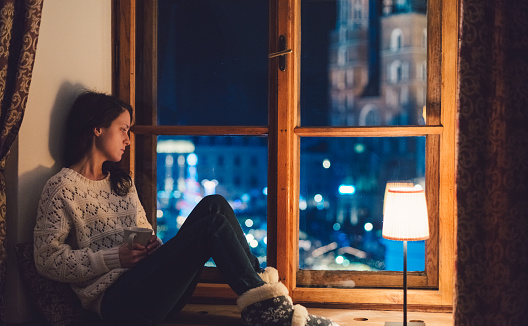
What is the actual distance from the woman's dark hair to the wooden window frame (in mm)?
302

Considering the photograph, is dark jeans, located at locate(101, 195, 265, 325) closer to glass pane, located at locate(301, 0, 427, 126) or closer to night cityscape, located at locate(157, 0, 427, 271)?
night cityscape, located at locate(157, 0, 427, 271)

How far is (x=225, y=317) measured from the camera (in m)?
2.23

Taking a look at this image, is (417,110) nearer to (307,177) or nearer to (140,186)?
(307,177)

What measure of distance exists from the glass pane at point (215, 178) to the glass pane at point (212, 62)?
4.8 inches

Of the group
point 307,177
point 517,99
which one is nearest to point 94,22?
point 307,177

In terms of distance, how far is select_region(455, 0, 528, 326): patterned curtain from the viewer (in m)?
1.51

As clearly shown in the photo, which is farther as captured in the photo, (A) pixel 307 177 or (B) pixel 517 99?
(A) pixel 307 177

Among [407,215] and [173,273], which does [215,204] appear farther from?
[407,215]

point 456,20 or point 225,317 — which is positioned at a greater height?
point 456,20

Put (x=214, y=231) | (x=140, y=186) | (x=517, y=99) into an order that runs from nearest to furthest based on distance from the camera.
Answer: (x=517, y=99), (x=214, y=231), (x=140, y=186)

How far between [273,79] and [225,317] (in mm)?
1156

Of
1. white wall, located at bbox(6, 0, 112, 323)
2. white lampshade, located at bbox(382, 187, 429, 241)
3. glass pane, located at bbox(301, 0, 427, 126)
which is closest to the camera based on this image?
white lampshade, located at bbox(382, 187, 429, 241)

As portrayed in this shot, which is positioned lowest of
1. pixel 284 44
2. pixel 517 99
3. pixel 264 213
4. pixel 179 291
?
pixel 179 291

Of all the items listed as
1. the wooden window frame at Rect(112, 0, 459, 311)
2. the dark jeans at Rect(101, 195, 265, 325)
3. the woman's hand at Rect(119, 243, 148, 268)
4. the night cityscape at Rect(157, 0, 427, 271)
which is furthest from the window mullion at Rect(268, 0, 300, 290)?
the woman's hand at Rect(119, 243, 148, 268)
